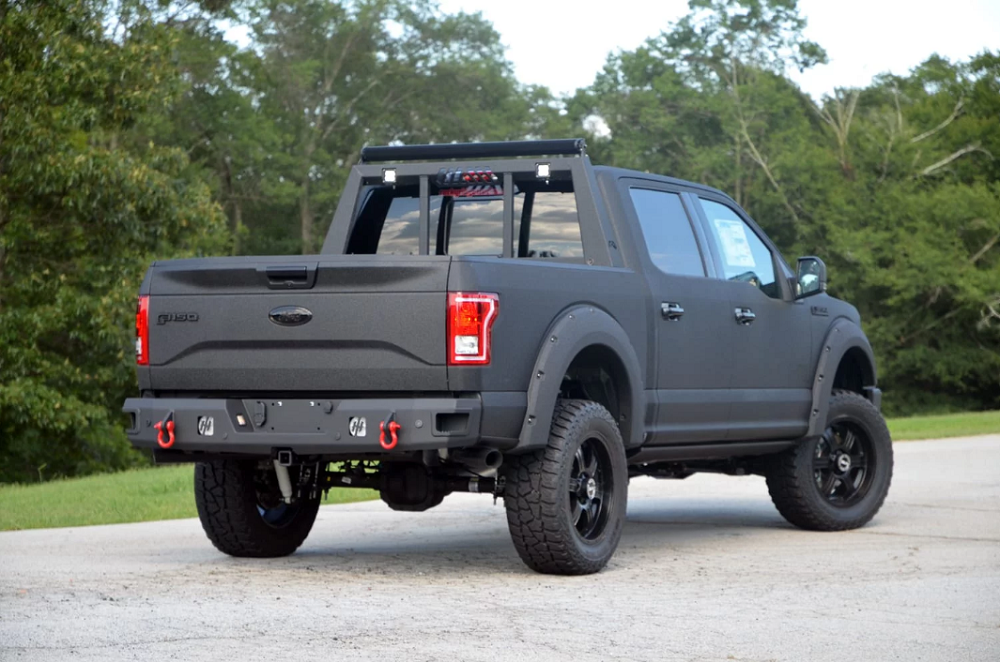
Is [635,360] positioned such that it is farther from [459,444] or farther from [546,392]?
[459,444]

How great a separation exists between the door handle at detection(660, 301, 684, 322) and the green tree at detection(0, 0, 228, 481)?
16.5 m

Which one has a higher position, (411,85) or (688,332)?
(411,85)

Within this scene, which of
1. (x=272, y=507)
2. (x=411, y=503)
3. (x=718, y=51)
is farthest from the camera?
(x=718, y=51)

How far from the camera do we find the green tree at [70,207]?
76.9 feet

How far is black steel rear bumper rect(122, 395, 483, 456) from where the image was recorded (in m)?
6.89

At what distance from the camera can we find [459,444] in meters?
6.95

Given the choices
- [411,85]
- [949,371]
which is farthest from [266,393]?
[411,85]

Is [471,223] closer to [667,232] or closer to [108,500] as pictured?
[667,232]

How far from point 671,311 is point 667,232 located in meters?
0.59

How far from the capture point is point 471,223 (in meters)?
8.87

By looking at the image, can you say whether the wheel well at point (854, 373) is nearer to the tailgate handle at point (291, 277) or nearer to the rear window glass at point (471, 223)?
the rear window glass at point (471, 223)

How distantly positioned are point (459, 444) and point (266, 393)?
1.02m

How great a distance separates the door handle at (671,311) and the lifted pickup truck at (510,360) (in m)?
0.01

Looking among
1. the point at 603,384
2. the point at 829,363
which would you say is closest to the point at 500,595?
the point at 603,384
